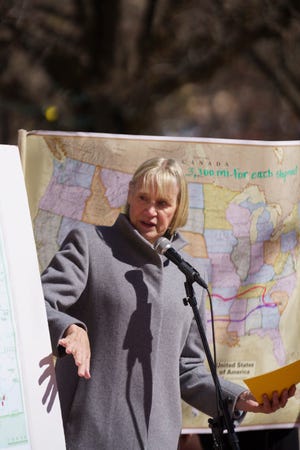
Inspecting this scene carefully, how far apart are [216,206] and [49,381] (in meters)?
1.69

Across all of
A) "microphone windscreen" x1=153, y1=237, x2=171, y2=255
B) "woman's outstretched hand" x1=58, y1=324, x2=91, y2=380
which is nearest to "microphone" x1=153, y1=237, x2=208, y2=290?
"microphone windscreen" x1=153, y1=237, x2=171, y2=255

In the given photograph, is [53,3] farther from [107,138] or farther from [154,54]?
[107,138]

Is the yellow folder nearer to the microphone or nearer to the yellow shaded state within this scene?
the microphone

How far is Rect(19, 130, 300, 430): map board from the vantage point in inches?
146

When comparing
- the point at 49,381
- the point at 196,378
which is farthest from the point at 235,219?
the point at 49,381

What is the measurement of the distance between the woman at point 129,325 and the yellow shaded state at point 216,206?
2.04ft

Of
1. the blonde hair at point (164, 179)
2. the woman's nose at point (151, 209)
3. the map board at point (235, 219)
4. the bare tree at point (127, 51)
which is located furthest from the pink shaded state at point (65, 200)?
the bare tree at point (127, 51)

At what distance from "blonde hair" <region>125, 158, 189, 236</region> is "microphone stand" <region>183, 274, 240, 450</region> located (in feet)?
1.01

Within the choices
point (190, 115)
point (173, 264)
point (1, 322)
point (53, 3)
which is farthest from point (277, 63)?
point (1, 322)

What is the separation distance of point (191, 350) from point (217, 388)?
0.74ft

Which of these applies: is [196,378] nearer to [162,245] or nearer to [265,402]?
[265,402]

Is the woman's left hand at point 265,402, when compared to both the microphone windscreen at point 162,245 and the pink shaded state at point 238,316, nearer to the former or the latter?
the microphone windscreen at point 162,245

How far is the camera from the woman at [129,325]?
303cm

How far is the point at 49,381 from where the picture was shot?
2277 mm
